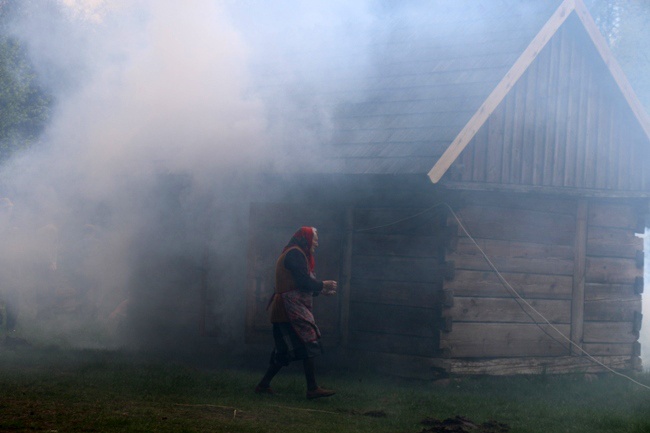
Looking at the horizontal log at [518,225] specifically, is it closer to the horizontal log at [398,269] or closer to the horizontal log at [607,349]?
the horizontal log at [398,269]

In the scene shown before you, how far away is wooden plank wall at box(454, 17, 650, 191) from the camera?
10570mm

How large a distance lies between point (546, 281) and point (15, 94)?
11.6 meters

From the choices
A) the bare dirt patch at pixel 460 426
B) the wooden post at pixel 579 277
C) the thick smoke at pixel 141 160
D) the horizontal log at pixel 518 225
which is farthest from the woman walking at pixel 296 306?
the wooden post at pixel 579 277

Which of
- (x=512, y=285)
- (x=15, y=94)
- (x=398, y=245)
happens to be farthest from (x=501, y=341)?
(x=15, y=94)

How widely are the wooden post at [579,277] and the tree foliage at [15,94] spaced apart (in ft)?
35.7

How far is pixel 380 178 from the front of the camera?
10.2 meters

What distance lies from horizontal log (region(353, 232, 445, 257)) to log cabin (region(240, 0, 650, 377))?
2 cm

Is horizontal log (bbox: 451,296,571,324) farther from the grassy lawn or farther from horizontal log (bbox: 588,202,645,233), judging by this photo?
horizontal log (bbox: 588,202,645,233)

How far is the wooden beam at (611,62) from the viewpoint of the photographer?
11.0m

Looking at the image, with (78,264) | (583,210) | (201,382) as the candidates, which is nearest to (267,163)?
(201,382)

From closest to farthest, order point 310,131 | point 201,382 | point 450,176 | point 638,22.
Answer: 1. point 201,382
2. point 450,176
3. point 310,131
4. point 638,22

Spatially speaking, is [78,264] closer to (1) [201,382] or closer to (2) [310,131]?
(2) [310,131]

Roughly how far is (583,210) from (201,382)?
578 centimetres

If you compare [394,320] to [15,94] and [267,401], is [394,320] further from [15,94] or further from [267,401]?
[15,94]
